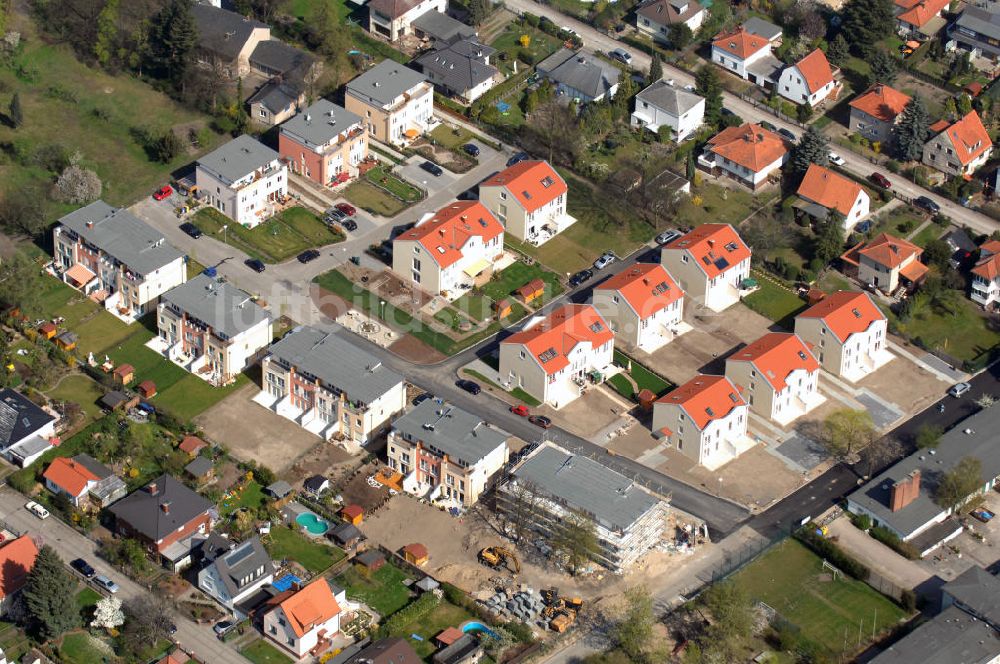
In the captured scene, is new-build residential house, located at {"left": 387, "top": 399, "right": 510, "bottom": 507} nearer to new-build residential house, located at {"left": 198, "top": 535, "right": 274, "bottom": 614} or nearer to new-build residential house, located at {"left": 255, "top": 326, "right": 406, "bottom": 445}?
new-build residential house, located at {"left": 255, "top": 326, "right": 406, "bottom": 445}

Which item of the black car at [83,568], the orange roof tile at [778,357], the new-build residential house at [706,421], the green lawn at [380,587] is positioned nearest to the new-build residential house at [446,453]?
the green lawn at [380,587]

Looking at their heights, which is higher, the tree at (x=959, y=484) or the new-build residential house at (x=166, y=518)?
the tree at (x=959, y=484)

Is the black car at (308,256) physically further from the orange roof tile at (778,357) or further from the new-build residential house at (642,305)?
the orange roof tile at (778,357)

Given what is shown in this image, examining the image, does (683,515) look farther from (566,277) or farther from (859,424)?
(566,277)

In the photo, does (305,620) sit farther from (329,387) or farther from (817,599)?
(817,599)

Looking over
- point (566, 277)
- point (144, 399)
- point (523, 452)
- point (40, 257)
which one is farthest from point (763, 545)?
point (40, 257)

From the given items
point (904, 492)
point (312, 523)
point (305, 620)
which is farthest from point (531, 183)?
point (305, 620)
